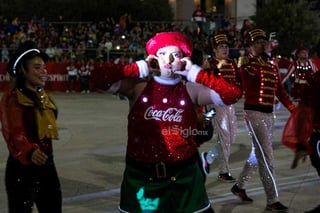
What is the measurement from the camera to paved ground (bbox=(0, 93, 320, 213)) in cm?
662

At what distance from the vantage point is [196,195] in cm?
399

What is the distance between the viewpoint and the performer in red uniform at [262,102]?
6.37m

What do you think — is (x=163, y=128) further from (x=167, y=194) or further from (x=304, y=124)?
(x=304, y=124)

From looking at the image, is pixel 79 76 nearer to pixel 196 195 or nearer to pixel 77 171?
pixel 77 171

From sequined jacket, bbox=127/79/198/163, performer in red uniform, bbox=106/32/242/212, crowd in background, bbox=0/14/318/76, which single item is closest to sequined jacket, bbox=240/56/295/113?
performer in red uniform, bbox=106/32/242/212

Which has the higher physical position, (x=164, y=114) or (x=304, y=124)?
(x=164, y=114)

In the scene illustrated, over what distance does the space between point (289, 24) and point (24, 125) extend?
28397mm

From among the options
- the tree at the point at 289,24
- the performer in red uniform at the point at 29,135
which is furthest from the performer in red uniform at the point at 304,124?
the tree at the point at 289,24

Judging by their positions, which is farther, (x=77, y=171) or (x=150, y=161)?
(x=77, y=171)

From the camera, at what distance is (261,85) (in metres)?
6.46

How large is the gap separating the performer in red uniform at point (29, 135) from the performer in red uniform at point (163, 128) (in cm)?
71

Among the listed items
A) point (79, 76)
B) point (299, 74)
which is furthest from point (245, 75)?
point (79, 76)

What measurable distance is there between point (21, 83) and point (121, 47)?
23058 mm

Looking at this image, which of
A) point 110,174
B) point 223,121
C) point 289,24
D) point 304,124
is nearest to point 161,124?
point 304,124
